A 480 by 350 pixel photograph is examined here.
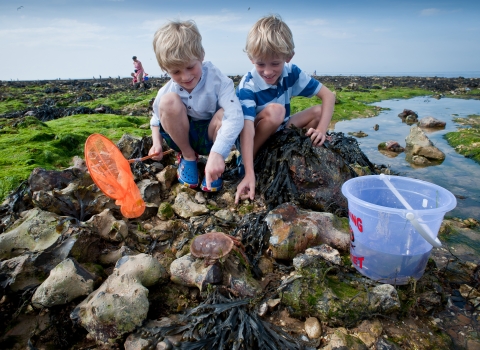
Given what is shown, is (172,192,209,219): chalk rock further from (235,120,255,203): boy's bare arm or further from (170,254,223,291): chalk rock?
(170,254,223,291): chalk rock

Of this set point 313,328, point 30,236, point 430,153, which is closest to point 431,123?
point 430,153

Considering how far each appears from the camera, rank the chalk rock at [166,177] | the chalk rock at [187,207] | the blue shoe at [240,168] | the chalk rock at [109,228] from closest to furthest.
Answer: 1. the chalk rock at [109,228]
2. the chalk rock at [187,207]
3. the chalk rock at [166,177]
4. the blue shoe at [240,168]

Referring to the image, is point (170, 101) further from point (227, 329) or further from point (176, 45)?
point (227, 329)

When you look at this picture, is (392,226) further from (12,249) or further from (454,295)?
(12,249)

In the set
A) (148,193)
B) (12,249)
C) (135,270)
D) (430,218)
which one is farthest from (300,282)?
(12,249)

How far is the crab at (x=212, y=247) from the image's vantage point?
1961mm

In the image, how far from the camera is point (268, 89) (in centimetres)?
306

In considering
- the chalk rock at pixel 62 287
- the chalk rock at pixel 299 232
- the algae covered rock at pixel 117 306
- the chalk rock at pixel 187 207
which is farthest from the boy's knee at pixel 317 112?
the chalk rock at pixel 62 287

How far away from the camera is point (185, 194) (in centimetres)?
295

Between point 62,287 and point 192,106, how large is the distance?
174cm

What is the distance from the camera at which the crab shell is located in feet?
6.45

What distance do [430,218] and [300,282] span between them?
836 mm

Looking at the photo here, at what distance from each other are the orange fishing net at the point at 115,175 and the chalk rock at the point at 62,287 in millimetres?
826

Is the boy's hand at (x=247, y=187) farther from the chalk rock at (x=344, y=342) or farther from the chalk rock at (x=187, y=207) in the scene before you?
the chalk rock at (x=344, y=342)
